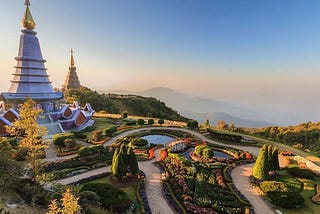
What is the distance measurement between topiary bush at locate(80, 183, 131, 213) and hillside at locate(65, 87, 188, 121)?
1805 inches

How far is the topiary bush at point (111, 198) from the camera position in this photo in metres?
12.3

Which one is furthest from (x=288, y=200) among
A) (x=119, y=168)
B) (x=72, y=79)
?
(x=72, y=79)

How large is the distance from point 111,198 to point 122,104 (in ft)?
192

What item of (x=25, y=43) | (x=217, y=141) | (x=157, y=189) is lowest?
(x=157, y=189)

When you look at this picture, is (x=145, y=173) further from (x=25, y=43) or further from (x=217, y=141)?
(x=25, y=43)

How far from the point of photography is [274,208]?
1350cm

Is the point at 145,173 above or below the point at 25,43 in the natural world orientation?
below

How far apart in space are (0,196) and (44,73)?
29841 millimetres

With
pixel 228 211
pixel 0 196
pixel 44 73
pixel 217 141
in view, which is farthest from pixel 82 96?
pixel 228 211

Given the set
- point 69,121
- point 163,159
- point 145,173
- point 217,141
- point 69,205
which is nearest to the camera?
point 69,205

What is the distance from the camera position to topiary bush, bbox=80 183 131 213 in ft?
40.4

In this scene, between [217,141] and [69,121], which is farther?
[69,121]

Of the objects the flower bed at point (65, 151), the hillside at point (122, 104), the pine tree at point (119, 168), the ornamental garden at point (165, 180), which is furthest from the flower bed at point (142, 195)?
the hillside at point (122, 104)

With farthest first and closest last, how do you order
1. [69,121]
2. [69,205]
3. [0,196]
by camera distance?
[69,121], [0,196], [69,205]
